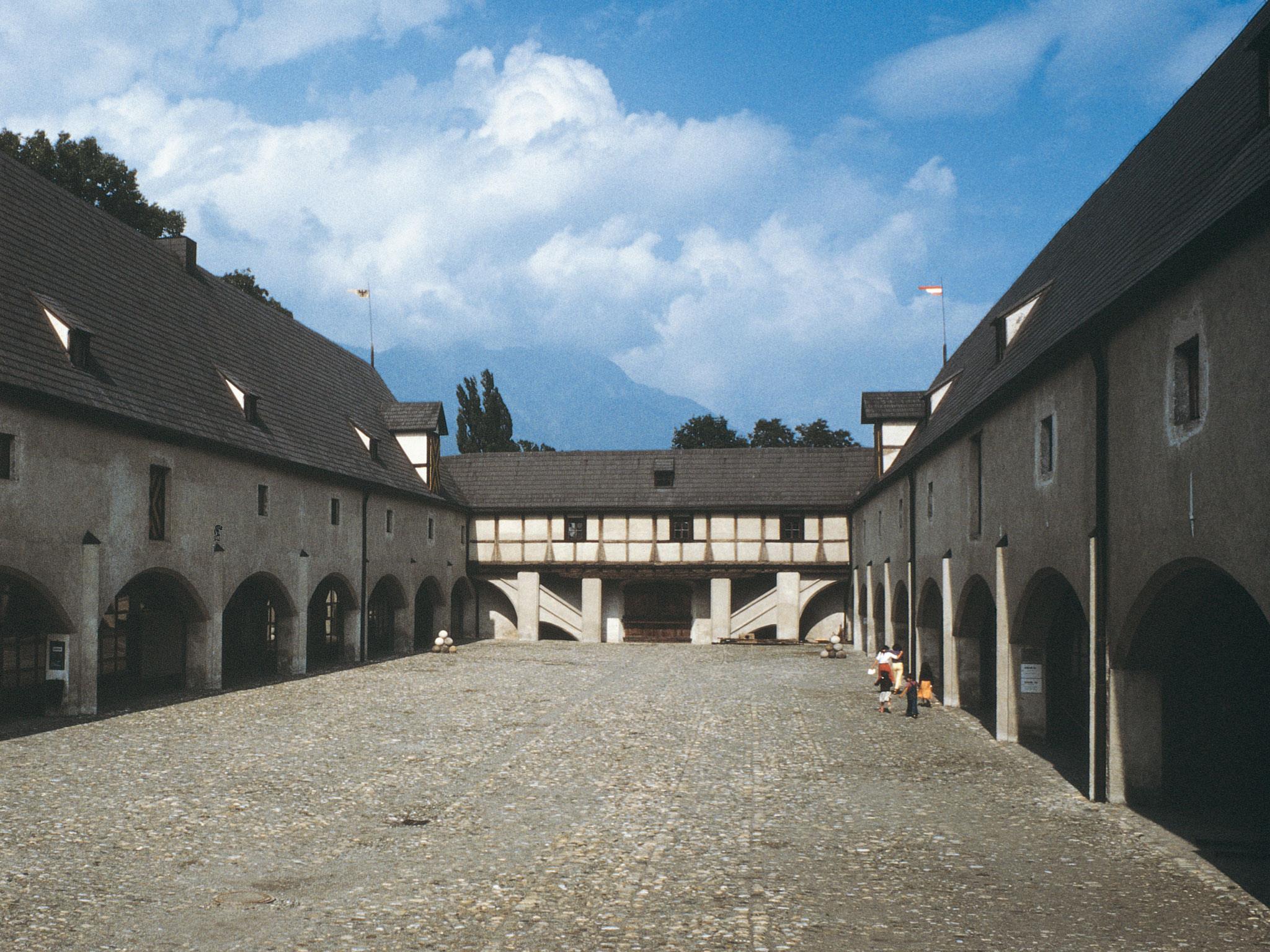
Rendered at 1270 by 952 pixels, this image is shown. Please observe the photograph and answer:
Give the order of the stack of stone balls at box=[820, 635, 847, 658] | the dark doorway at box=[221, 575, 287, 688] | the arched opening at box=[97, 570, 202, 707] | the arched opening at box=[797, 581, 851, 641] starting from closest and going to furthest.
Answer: the arched opening at box=[97, 570, 202, 707]
the dark doorway at box=[221, 575, 287, 688]
the stack of stone balls at box=[820, 635, 847, 658]
the arched opening at box=[797, 581, 851, 641]

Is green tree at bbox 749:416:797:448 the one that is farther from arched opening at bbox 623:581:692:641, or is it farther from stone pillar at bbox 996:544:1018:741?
stone pillar at bbox 996:544:1018:741

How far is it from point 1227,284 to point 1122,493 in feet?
9.87

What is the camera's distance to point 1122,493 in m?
11.4

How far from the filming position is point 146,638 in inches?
928

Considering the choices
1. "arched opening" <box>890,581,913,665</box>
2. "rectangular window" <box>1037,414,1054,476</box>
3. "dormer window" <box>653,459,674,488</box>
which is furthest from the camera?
"dormer window" <box>653,459,674,488</box>

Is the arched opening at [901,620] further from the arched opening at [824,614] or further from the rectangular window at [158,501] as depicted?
the rectangular window at [158,501]

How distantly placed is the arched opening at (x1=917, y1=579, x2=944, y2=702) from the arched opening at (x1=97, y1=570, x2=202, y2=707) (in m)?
16.1

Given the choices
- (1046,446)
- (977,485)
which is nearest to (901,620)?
(977,485)

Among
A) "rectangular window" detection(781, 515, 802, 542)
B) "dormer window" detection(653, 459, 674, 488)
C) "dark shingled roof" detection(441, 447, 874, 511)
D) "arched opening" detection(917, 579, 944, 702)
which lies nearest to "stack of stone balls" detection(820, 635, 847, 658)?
"rectangular window" detection(781, 515, 802, 542)

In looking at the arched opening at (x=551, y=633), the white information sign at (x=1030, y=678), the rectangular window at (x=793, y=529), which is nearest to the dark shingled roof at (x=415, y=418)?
the arched opening at (x=551, y=633)

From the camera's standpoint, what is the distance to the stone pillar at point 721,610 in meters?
39.9

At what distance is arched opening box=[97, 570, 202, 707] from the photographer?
21.7m

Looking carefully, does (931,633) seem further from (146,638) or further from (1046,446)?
(146,638)

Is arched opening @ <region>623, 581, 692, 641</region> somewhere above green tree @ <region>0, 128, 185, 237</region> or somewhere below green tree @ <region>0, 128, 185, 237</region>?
below
